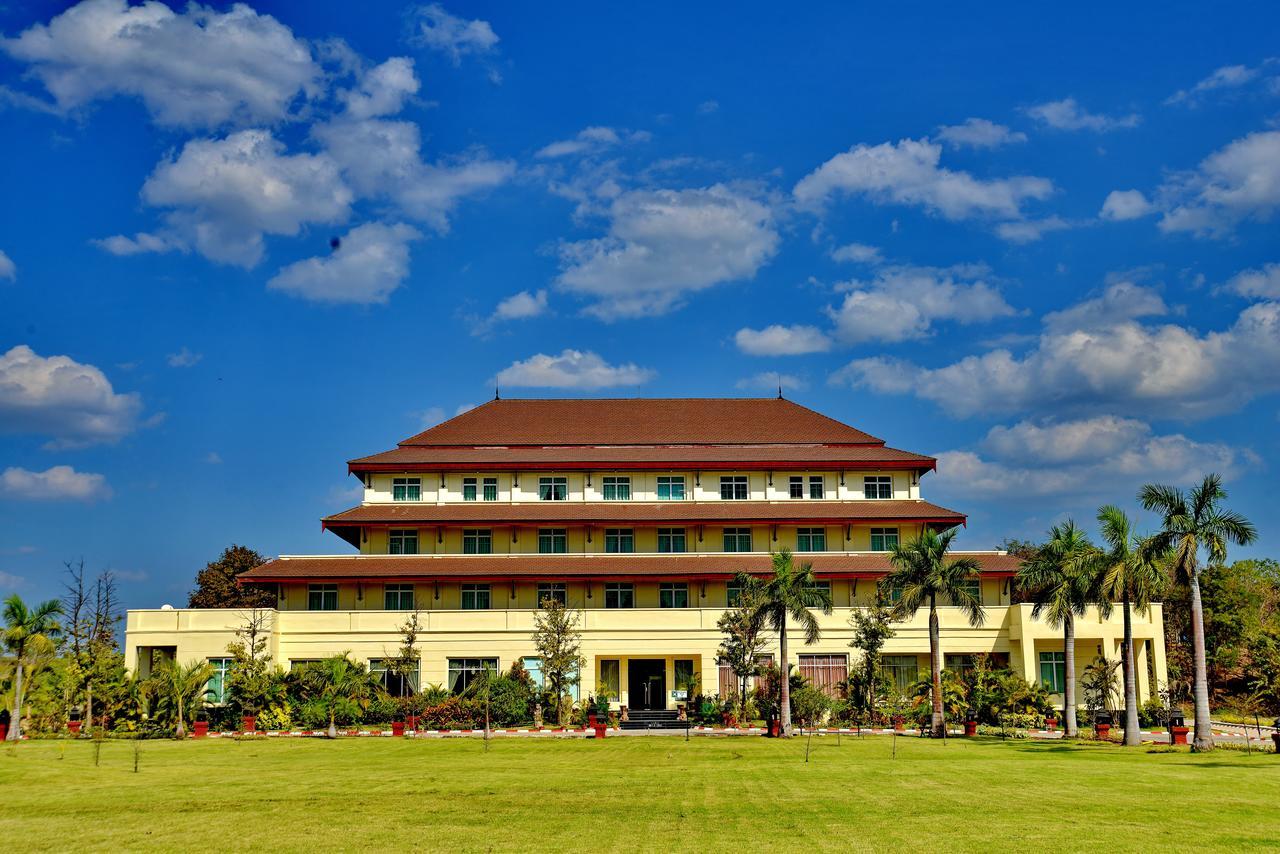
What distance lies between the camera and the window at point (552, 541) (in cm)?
5563

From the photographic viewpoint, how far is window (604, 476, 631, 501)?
189ft

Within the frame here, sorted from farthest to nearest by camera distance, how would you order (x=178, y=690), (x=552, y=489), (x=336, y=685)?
(x=552, y=489) < (x=336, y=685) < (x=178, y=690)

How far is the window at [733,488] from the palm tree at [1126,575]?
21.4 metres

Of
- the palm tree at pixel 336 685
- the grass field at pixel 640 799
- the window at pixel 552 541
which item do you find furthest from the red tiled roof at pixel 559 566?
the grass field at pixel 640 799

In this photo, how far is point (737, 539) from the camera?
55.7 metres

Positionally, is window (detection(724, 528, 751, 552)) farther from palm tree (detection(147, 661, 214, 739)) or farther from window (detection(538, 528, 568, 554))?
palm tree (detection(147, 661, 214, 739))

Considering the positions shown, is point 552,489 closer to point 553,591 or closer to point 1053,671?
point 553,591

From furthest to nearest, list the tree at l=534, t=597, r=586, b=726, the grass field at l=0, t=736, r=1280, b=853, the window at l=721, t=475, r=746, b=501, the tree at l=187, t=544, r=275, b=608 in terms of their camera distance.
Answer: the tree at l=187, t=544, r=275, b=608 → the window at l=721, t=475, r=746, b=501 → the tree at l=534, t=597, r=586, b=726 → the grass field at l=0, t=736, r=1280, b=853

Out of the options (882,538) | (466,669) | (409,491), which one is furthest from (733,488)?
(409,491)

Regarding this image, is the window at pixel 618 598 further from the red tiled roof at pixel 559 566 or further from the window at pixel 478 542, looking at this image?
Answer: the window at pixel 478 542

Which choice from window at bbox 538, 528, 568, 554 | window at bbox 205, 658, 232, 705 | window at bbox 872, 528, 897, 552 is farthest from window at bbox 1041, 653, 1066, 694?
window at bbox 205, 658, 232, 705

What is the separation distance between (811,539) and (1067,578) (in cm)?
1683

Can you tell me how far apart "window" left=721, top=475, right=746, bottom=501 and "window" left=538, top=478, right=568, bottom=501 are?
26.0ft

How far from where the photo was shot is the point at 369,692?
47812mm
